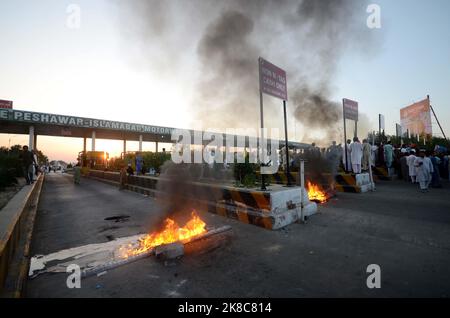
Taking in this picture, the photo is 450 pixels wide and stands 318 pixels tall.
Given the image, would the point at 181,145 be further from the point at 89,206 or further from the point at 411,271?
the point at 411,271

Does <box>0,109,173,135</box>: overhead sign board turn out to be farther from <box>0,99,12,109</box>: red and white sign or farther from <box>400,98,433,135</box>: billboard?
<box>400,98,433,135</box>: billboard

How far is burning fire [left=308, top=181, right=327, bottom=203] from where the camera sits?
7.08 m

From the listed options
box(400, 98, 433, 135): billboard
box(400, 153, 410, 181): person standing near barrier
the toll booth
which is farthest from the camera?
the toll booth

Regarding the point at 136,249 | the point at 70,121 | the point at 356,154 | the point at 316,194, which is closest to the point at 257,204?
the point at 136,249

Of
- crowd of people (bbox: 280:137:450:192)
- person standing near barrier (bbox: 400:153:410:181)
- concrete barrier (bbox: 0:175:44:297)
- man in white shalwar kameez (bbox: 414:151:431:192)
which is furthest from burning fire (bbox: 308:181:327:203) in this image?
person standing near barrier (bbox: 400:153:410:181)

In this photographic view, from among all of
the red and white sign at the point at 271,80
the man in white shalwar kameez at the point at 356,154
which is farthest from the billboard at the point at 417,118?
the red and white sign at the point at 271,80

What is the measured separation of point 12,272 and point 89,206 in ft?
17.6

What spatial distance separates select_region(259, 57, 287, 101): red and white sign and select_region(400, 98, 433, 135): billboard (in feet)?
76.0

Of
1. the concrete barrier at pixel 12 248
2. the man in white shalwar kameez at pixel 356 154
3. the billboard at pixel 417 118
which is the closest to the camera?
the concrete barrier at pixel 12 248

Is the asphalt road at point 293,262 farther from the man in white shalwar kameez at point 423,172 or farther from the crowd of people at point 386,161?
the crowd of people at point 386,161

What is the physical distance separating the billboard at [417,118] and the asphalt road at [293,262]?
851 inches

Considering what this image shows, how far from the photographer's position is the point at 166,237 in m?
3.81

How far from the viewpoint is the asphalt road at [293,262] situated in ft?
7.85

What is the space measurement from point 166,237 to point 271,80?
427 cm
